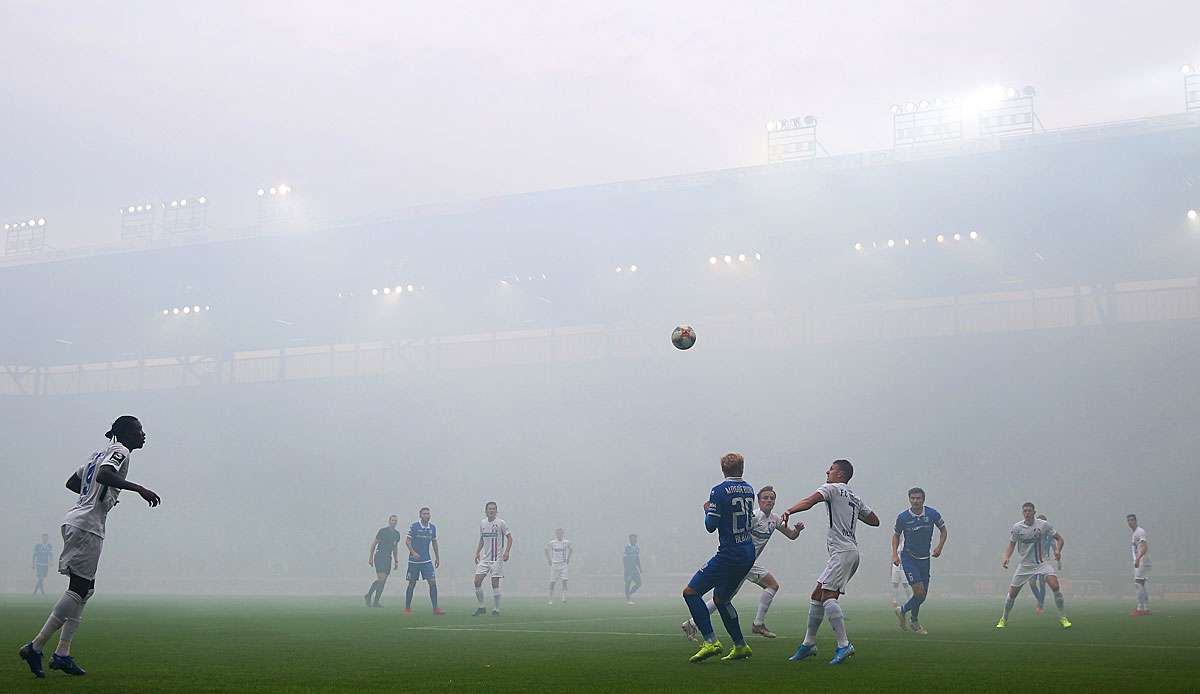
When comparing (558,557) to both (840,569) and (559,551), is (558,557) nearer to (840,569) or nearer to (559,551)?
(559,551)

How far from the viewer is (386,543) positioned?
1029 inches

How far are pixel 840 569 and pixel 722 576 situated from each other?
1.67 m

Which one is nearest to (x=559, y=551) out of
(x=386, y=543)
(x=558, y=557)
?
(x=558, y=557)

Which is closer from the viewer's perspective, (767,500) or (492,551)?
(767,500)

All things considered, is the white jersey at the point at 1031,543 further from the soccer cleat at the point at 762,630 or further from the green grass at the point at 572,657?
the soccer cleat at the point at 762,630

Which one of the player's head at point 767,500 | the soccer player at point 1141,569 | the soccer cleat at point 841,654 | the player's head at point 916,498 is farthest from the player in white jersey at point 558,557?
the soccer cleat at point 841,654

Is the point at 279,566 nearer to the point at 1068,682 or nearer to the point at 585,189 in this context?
the point at 585,189

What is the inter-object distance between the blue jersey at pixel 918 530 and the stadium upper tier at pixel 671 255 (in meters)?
32.4

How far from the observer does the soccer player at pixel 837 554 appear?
1142 centimetres

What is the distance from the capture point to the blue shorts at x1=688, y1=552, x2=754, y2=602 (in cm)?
1084

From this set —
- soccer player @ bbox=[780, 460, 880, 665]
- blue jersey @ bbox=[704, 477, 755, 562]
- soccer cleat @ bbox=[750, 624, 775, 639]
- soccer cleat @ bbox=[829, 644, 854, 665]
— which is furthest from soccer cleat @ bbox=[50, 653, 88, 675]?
soccer cleat @ bbox=[750, 624, 775, 639]

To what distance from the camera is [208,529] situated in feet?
186

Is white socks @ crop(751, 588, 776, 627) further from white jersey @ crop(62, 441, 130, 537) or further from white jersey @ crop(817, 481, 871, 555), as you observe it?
white jersey @ crop(62, 441, 130, 537)

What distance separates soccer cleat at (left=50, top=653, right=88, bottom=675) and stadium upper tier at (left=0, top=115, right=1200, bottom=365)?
4314cm
